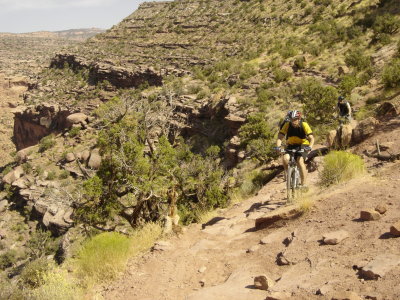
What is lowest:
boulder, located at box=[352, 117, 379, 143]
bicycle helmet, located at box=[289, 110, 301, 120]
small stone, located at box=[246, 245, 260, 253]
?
small stone, located at box=[246, 245, 260, 253]

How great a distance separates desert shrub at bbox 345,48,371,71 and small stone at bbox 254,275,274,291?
17.9 meters

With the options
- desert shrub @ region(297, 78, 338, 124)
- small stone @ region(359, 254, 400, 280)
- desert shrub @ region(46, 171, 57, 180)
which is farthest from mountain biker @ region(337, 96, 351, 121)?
desert shrub @ region(46, 171, 57, 180)

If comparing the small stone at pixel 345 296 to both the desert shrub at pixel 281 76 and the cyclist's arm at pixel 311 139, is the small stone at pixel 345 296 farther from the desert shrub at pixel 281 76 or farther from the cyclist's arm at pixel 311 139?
the desert shrub at pixel 281 76

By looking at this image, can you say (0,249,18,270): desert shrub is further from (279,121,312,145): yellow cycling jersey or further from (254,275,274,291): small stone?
(254,275,274,291): small stone

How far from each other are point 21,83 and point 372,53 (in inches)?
2617

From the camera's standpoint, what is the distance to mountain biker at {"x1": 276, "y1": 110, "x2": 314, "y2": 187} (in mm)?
6117

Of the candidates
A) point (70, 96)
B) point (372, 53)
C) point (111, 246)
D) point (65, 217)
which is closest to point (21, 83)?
point (70, 96)

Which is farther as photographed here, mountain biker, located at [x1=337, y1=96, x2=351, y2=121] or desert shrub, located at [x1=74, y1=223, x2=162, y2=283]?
mountain biker, located at [x1=337, y1=96, x2=351, y2=121]

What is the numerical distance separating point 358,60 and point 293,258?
18.2 m

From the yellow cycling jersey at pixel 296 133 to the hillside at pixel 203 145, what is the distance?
95cm

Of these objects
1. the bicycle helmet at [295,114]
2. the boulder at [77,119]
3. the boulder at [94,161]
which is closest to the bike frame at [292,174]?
the bicycle helmet at [295,114]

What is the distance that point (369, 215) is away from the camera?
4.30 meters

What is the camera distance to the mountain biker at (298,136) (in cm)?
612

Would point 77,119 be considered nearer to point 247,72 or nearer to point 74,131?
point 74,131
